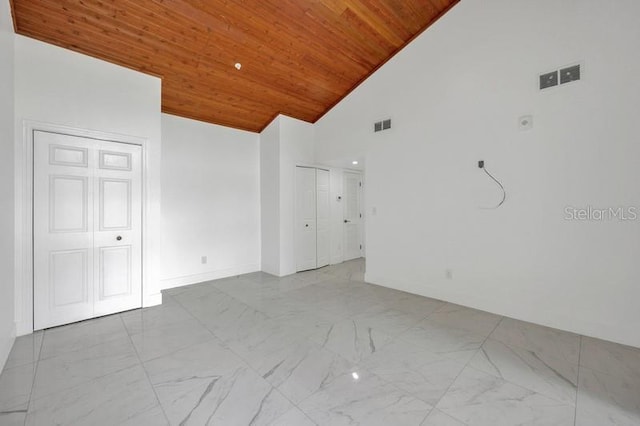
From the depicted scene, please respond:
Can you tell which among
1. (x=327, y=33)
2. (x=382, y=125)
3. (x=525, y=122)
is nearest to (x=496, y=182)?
(x=525, y=122)

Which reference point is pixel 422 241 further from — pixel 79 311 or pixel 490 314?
pixel 79 311

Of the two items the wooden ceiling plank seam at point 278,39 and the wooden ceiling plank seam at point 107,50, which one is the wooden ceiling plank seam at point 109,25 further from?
the wooden ceiling plank seam at point 278,39

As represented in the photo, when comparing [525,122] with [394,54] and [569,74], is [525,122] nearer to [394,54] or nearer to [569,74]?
[569,74]

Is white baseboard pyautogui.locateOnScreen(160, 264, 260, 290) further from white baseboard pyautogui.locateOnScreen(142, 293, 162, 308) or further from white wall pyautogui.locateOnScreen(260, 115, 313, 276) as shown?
white baseboard pyautogui.locateOnScreen(142, 293, 162, 308)

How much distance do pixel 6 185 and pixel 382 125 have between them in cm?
429

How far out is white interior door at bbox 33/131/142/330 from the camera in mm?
2754

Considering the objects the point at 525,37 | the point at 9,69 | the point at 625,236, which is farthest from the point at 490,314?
the point at 9,69

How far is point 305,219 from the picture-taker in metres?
5.18

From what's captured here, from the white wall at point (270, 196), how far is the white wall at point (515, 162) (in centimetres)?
175

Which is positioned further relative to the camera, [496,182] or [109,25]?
[496,182]

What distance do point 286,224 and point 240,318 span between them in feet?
6.97

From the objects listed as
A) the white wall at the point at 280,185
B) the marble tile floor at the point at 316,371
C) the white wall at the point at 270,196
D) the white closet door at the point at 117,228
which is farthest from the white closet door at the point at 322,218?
the white closet door at the point at 117,228

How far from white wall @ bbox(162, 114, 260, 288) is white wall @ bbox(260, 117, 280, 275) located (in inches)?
5.5

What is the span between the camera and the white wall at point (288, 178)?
4816mm
